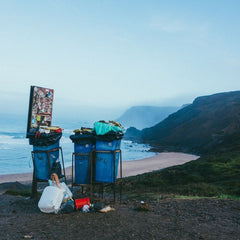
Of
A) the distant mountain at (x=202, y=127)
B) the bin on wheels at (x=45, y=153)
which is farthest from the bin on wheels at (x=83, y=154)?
the distant mountain at (x=202, y=127)

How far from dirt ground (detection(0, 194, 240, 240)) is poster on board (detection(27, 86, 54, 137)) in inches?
91.8

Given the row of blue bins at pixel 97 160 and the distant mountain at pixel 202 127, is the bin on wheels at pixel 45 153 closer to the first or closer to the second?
the row of blue bins at pixel 97 160

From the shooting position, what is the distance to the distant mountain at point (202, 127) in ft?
176

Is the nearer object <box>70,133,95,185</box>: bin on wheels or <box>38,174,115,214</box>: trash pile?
<box>38,174,115,214</box>: trash pile

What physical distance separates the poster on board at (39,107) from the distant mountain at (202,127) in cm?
4409

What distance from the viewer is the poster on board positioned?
25.4 ft

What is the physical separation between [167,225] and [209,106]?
76.3 m

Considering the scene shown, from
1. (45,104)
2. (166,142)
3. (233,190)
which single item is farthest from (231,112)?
(45,104)

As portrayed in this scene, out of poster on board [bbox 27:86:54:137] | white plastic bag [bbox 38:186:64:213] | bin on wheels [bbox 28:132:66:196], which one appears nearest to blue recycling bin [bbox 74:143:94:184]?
bin on wheels [bbox 28:132:66:196]

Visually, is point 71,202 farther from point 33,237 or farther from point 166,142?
point 166,142

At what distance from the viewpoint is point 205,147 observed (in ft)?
170

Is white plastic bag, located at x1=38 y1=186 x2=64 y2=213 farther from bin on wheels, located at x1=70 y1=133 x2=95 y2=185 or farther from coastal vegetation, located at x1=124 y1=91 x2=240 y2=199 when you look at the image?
coastal vegetation, located at x1=124 y1=91 x2=240 y2=199

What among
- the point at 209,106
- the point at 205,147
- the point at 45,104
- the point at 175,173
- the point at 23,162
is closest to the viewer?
the point at 45,104

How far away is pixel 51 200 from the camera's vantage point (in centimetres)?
632
